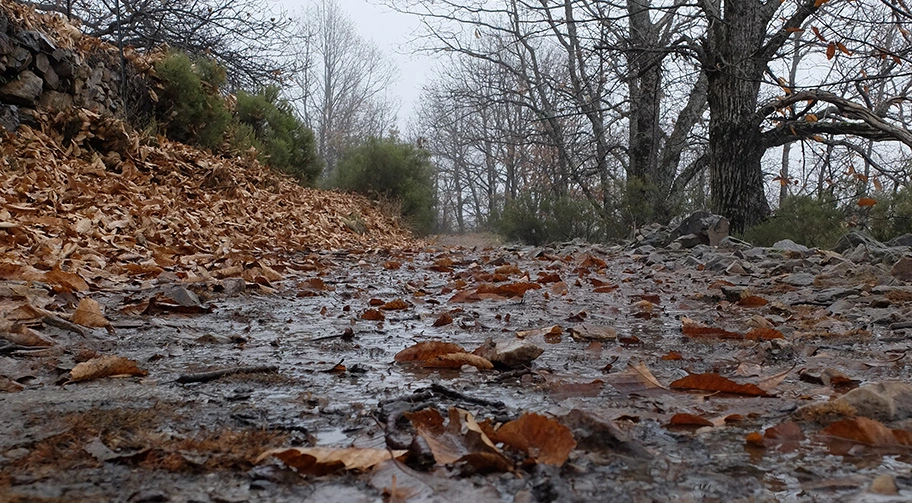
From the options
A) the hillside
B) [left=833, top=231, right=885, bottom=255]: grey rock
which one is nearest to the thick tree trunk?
[left=833, top=231, right=885, bottom=255]: grey rock

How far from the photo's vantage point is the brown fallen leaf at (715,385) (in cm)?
135

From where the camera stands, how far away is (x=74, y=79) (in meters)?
7.11

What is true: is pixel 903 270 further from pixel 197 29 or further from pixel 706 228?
pixel 197 29

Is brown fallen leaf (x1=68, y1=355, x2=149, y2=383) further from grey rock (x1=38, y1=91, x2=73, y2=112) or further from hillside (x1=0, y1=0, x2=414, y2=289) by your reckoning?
grey rock (x1=38, y1=91, x2=73, y2=112)

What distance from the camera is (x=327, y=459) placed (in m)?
0.92

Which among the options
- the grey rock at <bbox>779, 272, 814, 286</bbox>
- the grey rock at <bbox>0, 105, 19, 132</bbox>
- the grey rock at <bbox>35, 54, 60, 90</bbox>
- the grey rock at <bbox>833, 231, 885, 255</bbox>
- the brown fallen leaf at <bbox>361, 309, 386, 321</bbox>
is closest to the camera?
the brown fallen leaf at <bbox>361, 309, 386, 321</bbox>

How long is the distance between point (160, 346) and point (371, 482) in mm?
1401

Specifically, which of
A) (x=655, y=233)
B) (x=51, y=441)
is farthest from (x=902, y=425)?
(x=655, y=233)

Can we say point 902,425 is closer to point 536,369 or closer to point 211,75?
point 536,369

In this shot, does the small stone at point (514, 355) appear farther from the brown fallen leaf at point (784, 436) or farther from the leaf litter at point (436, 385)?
the brown fallen leaf at point (784, 436)

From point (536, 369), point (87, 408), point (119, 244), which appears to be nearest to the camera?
point (87, 408)

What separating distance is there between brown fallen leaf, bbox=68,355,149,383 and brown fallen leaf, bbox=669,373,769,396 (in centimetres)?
134

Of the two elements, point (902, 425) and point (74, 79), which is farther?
point (74, 79)

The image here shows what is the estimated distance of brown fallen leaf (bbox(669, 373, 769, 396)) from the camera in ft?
4.44
